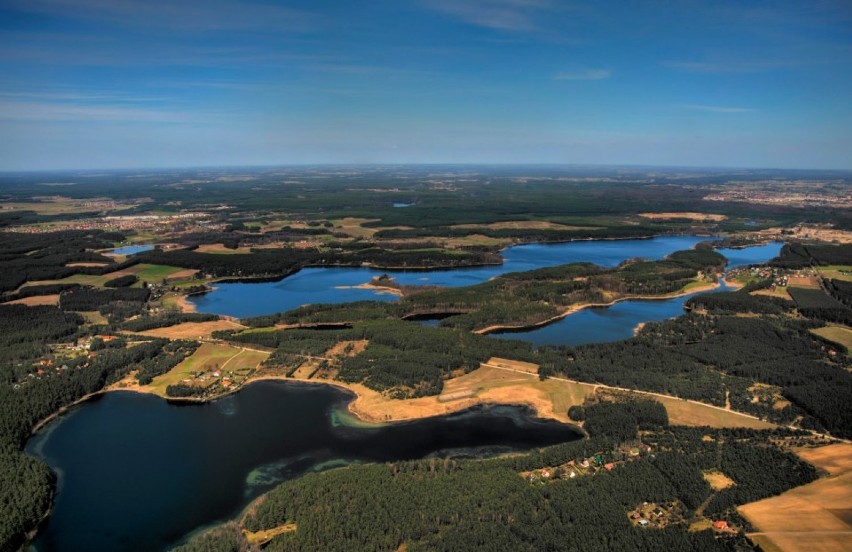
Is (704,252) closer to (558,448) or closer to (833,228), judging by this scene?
(833,228)

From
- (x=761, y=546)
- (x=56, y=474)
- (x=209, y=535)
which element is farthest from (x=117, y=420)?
(x=761, y=546)

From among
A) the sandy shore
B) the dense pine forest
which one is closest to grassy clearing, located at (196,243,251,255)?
the dense pine forest

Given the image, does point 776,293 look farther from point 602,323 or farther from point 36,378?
point 36,378

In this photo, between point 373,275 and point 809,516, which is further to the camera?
point 373,275

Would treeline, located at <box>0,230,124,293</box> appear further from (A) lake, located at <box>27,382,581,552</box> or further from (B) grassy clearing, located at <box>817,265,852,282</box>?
(B) grassy clearing, located at <box>817,265,852,282</box>

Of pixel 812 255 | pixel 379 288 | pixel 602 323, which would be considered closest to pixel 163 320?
pixel 379 288
